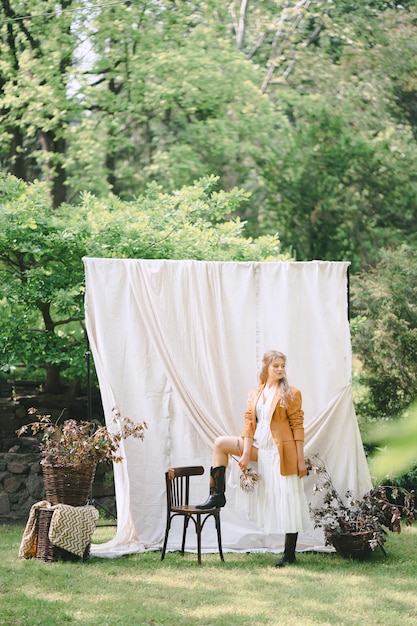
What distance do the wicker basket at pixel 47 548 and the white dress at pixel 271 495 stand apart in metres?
0.97

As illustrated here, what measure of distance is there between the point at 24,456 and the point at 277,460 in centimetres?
234

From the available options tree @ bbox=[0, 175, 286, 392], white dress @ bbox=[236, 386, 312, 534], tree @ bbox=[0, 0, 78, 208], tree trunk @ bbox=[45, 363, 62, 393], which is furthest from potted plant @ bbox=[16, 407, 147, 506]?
tree @ bbox=[0, 0, 78, 208]

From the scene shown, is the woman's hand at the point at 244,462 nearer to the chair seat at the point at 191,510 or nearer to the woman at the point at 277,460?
the woman at the point at 277,460

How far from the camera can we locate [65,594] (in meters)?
4.05

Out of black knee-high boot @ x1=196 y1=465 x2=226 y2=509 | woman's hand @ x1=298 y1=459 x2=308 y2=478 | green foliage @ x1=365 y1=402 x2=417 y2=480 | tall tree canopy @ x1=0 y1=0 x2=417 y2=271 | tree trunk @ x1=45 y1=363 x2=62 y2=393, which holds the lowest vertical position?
black knee-high boot @ x1=196 y1=465 x2=226 y2=509

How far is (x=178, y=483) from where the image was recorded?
16.5 feet

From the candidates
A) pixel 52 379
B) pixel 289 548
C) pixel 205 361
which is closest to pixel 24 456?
pixel 52 379

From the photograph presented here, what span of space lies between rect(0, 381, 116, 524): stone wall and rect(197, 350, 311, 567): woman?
1.33 metres

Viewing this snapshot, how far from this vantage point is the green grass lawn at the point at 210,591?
12.1 ft

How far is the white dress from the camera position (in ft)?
15.4

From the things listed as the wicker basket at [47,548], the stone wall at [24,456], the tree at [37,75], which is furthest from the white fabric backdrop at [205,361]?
the tree at [37,75]

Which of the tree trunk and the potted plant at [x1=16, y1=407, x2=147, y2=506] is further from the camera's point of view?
the tree trunk

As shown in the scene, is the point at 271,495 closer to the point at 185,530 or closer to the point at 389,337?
the point at 185,530

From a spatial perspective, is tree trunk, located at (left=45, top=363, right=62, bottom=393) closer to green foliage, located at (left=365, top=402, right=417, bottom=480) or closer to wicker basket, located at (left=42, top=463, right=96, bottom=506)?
wicker basket, located at (left=42, top=463, right=96, bottom=506)
